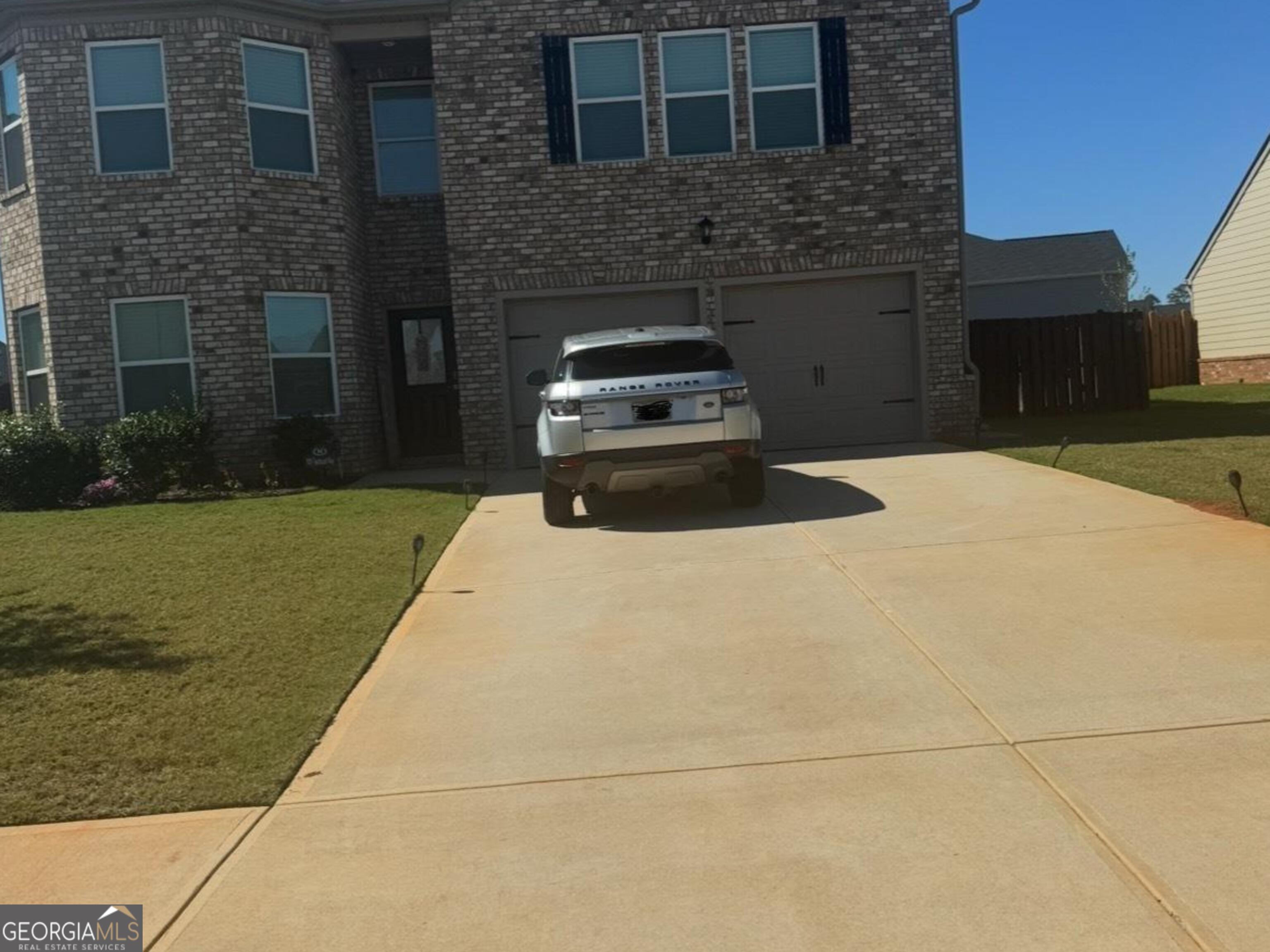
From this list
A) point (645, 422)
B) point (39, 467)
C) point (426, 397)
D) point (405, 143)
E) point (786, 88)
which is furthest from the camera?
point (426, 397)

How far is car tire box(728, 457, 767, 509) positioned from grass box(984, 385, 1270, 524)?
328cm

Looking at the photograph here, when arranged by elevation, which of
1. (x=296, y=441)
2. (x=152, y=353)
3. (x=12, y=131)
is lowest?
(x=296, y=441)

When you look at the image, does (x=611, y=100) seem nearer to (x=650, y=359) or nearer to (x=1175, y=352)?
(x=650, y=359)

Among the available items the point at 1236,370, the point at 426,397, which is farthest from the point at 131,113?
the point at 1236,370

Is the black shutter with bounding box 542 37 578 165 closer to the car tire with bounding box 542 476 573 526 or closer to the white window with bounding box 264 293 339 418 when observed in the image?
the white window with bounding box 264 293 339 418

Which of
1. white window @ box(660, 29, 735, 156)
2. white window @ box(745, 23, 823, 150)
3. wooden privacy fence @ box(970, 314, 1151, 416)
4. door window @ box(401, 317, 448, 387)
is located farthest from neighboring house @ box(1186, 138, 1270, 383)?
door window @ box(401, 317, 448, 387)

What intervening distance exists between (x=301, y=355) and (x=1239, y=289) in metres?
22.5

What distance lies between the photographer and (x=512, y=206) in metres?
15.4

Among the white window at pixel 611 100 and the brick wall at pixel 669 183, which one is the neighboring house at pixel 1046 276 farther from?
the white window at pixel 611 100

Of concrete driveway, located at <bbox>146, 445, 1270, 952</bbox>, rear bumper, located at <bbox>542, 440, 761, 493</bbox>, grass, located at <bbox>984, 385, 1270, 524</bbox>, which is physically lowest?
concrete driveway, located at <bbox>146, 445, 1270, 952</bbox>

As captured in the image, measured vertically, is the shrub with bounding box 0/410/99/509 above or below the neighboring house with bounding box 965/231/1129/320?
below

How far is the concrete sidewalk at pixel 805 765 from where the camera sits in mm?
3566

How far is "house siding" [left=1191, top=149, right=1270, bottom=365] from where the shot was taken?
26844mm

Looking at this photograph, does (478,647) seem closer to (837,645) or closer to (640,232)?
(837,645)
